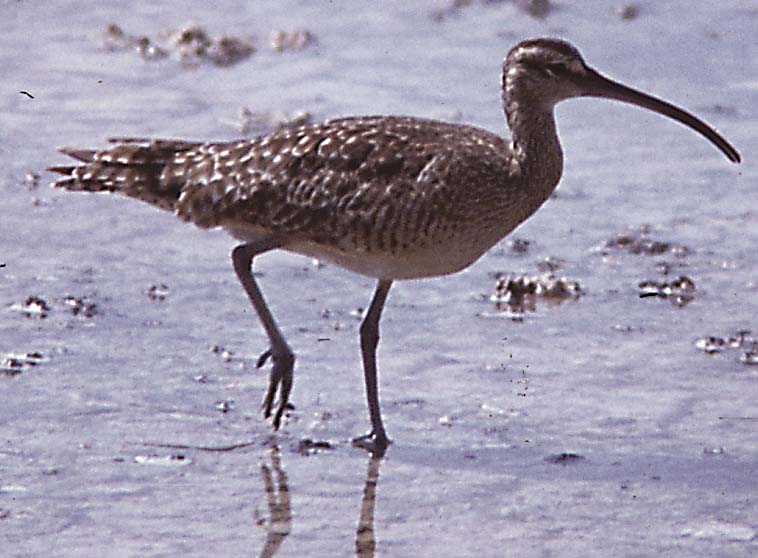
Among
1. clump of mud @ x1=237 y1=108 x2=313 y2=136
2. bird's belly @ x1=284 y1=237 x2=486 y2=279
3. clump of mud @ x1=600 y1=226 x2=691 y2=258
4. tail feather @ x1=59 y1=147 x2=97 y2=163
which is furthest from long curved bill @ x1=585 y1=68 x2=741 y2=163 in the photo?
clump of mud @ x1=237 y1=108 x2=313 y2=136

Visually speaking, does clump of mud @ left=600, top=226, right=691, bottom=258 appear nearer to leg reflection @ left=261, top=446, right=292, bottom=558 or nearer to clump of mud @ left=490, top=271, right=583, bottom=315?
clump of mud @ left=490, top=271, right=583, bottom=315

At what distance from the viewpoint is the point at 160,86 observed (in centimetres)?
1289

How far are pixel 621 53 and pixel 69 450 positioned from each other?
684 centimetres

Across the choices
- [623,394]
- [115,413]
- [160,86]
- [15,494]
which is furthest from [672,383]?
[160,86]

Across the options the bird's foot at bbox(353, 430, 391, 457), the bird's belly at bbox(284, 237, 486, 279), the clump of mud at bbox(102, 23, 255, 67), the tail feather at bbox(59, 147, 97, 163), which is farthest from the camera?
the clump of mud at bbox(102, 23, 255, 67)

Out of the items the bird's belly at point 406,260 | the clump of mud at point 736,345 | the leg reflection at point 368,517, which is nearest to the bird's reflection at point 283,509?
the leg reflection at point 368,517

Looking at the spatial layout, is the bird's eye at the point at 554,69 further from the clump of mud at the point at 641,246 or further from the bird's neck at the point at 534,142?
the clump of mud at the point at 641,246

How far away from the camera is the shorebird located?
8.08m

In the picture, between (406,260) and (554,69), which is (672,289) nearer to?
(554,69)

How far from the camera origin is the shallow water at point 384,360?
736 centimetres

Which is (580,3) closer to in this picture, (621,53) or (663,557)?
(621,53)

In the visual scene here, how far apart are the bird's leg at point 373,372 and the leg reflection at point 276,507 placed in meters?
0.38

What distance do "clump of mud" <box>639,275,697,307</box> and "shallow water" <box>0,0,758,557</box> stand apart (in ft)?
0.17

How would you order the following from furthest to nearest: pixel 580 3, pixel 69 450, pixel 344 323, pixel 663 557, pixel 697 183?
pixel 580 3 < pixel 697 183 < pixel 344 323 < pixel 69 450 < pixel 663 557
